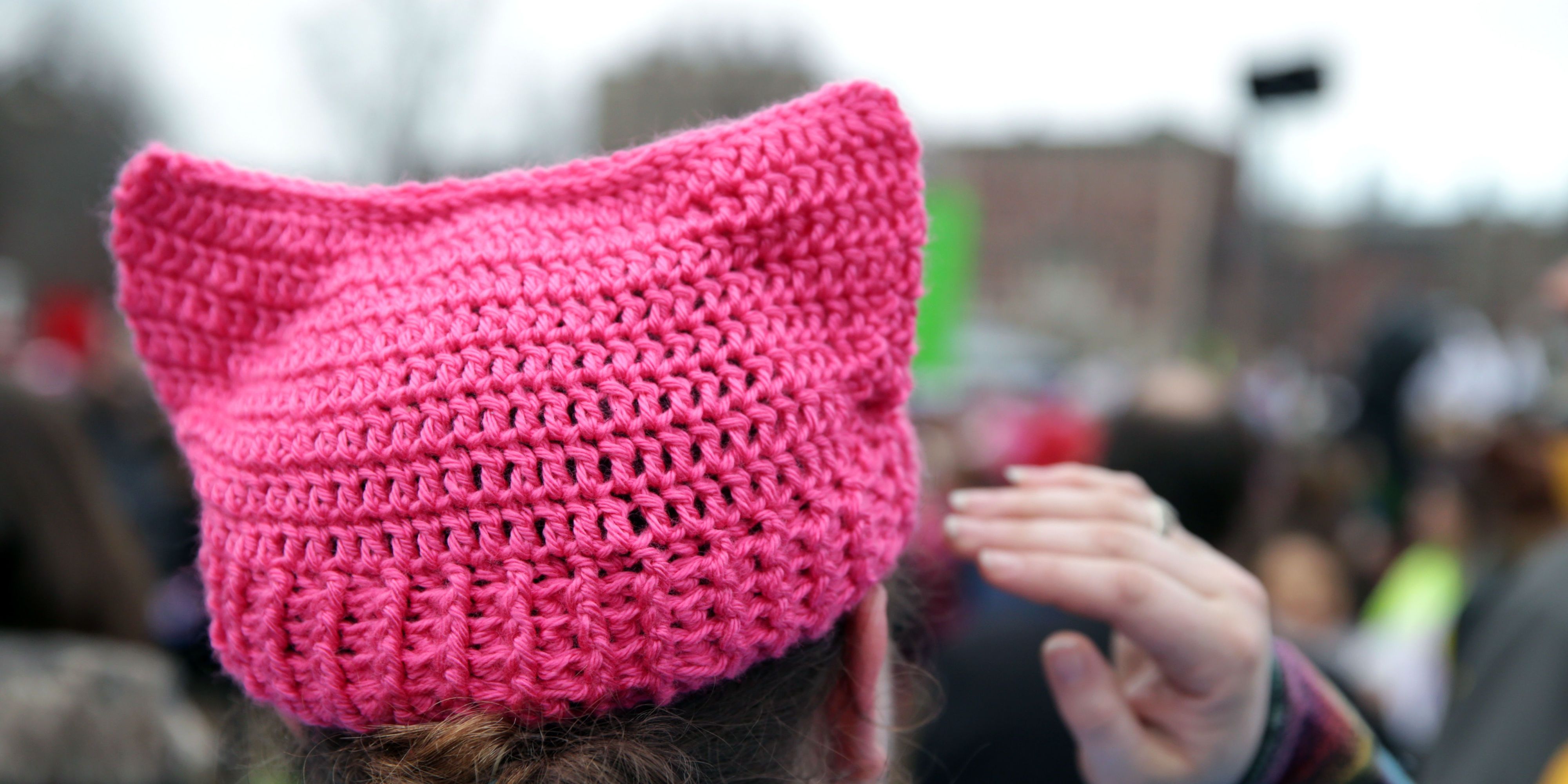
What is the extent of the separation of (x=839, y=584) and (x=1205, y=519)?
7.92ft

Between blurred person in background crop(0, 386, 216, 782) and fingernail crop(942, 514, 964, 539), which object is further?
blurred person in background crop(0, 386, 216, 782)

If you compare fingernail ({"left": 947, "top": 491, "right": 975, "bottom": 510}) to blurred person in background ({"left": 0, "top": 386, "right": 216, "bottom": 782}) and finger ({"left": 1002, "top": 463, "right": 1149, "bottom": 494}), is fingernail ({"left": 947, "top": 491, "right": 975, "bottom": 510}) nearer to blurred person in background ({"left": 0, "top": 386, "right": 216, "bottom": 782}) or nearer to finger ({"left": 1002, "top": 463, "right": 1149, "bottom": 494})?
finger ({"left": 1002, "top": 463, "right": 1149, "bottom": 494})

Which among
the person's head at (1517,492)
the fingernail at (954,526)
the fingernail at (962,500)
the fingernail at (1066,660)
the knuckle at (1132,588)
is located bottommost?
the person's head at (1517,492)

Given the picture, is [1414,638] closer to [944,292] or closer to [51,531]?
[944,292]

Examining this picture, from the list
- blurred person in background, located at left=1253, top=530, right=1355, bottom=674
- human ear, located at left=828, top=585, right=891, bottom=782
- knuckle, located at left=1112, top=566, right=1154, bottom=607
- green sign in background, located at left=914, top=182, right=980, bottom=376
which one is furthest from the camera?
green sign in background, located at left=914, top=182, right=980, bottom=376

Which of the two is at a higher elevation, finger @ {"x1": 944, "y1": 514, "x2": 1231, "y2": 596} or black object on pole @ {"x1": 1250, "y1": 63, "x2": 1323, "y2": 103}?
black object on pole @ {"x1": 1250, "y1": 63, "x2": 1323, "y2": 103}

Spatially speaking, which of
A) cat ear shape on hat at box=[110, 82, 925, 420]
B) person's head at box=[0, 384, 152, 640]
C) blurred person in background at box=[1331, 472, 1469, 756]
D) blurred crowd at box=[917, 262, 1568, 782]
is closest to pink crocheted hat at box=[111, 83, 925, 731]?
cat ear shape on hat at box=[110, 82, 925, 420]

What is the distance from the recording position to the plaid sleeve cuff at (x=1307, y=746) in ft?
4.21

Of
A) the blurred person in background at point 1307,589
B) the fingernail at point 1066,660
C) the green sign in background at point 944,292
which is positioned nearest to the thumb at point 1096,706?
the fingernail at point 1066,660

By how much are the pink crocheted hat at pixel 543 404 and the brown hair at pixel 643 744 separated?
0.09 feet

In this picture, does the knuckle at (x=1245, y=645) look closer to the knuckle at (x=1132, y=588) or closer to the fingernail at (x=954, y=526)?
the knuckle at (x=1132, y=588)

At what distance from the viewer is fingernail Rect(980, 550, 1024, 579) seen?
1.17 metres

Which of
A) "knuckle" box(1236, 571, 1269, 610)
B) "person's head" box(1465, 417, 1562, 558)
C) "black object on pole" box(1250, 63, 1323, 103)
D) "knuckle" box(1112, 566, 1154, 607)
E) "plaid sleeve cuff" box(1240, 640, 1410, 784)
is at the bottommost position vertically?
"person's head" box(1465, 417, 1562, 558)

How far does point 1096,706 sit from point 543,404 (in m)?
0.90
